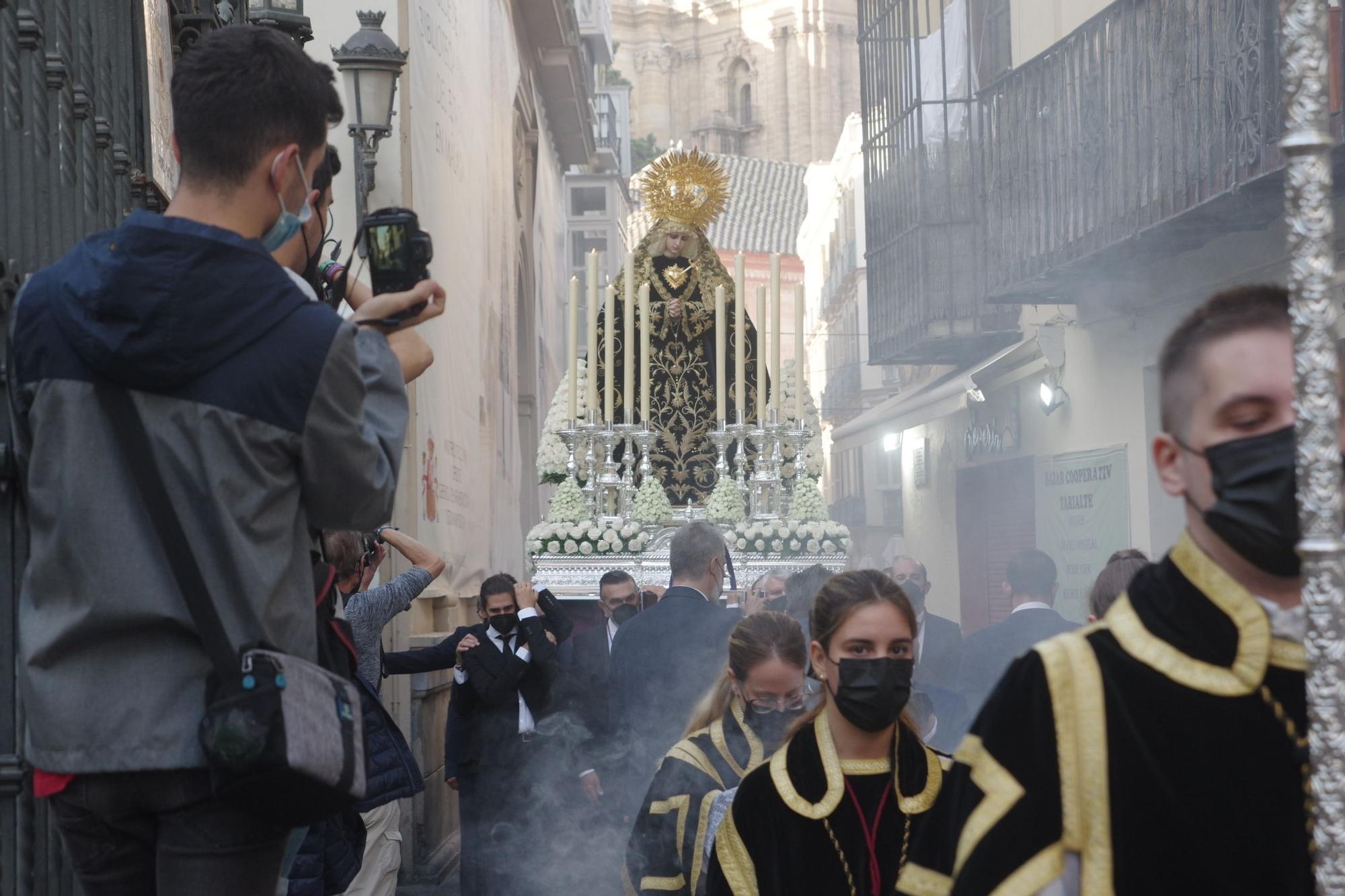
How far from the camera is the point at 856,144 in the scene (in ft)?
119

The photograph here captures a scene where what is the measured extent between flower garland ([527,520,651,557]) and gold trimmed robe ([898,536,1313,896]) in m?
7.75

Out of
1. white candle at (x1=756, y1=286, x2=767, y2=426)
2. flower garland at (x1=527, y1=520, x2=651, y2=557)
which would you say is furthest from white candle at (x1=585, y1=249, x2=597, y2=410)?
white candle at (x1=756, y1=286, x2=767, y2=426)

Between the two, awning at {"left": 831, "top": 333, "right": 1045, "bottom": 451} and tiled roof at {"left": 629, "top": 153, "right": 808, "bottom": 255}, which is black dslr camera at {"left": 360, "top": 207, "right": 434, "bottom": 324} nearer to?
awning at {"left": 831, "top": 333, "right": 1045, "bottom": 451}

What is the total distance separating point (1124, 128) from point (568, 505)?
4.91 m

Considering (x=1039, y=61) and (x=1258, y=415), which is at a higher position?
(x=1039, y=61)

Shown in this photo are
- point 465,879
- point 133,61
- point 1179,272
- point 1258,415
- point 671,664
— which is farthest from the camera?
point 1179,272

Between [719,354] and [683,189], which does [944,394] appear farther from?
[719,354]

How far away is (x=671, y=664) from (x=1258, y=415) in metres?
5.02

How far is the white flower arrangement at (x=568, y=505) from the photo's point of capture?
32.7ft

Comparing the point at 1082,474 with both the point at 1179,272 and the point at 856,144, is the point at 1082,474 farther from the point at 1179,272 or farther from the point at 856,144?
the point at 856,144

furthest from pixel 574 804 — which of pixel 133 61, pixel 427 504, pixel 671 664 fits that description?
Result: pixel 133 61

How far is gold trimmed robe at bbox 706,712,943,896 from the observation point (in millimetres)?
3510

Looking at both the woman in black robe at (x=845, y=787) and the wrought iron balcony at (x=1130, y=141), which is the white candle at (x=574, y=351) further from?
the woman in black robe at (x=845, y=787)

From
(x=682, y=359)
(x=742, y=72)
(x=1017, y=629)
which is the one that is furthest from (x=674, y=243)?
(x=742, y=72)
